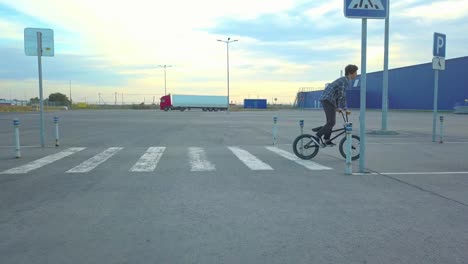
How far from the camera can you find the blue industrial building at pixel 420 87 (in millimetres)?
51722

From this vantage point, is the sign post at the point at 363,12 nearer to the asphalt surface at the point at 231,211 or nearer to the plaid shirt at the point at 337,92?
the plaid shirt at the point at 337,92

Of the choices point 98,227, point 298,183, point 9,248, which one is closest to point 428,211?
point 298,183

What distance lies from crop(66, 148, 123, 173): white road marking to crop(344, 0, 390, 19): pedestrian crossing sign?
625 cm

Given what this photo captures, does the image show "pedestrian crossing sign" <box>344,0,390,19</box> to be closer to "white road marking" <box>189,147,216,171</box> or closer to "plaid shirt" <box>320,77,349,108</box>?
"plaid shirt" <box>320,77,349,108</box>

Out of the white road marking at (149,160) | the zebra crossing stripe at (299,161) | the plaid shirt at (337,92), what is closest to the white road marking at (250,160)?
the zebra crossing stripe at (299,161)

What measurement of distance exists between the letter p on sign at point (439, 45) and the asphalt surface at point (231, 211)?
533cm

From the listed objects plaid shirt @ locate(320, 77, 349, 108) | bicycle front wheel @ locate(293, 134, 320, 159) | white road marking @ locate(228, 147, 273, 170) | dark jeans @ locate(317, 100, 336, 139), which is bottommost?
white road marking @ locate(228, 147, 273, 170)

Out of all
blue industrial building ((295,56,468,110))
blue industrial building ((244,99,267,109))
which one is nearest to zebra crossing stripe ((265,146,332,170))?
blue industrial building ((295,56,468,110))

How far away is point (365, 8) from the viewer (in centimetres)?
769

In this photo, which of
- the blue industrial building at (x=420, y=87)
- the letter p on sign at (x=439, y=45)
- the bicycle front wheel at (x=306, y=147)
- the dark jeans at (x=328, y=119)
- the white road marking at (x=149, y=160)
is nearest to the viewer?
the white road marking at (x=149, y=160)

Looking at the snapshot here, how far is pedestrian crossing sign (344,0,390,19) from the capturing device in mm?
7602

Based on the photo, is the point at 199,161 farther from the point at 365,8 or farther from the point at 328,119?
the point at 365,8

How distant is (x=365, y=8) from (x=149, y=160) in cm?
592

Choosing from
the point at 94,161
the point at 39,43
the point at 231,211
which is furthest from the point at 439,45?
the point at 39,43
